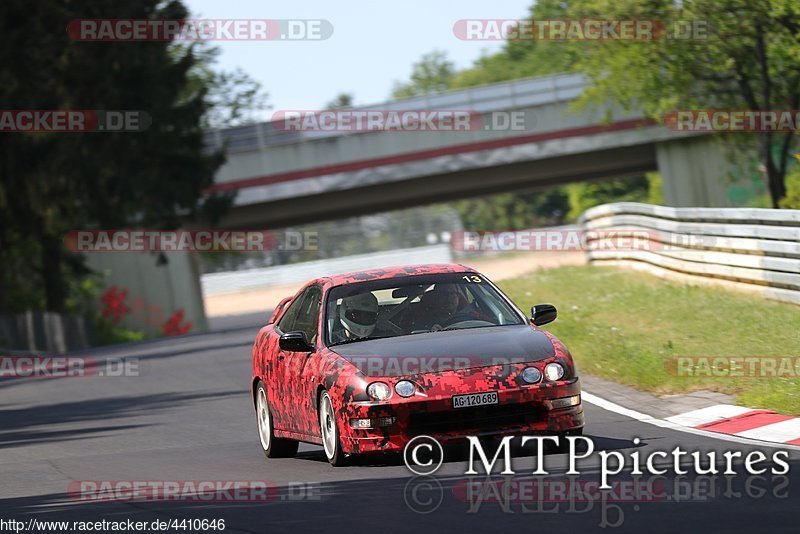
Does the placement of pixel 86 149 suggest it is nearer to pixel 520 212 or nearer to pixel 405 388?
pixel 405 388

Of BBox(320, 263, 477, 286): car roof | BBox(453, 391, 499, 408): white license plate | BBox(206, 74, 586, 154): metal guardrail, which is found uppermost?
BBox(206, 74, 586, 154): metal guardrail

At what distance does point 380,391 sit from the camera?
10.5 m

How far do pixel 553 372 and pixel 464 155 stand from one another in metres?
43.2

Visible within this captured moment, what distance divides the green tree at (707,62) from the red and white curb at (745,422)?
860 inches

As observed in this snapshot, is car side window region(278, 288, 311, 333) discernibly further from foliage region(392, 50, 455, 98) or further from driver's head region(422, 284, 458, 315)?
foliage region(392, 50, 455, 98)

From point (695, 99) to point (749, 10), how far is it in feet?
14.9

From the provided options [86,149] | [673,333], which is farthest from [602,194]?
[673,333]

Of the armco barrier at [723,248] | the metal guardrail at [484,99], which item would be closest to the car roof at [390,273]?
the armco barrier at [723,248]

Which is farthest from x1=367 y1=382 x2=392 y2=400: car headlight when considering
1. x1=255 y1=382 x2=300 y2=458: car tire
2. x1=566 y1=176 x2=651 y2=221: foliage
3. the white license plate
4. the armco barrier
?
x1=566 y1=176 x2=651 y2=221: foliage

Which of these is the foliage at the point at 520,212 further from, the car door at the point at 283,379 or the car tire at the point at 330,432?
the car tire at the point at 330,432

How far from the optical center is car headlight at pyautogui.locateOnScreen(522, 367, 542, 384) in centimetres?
1059

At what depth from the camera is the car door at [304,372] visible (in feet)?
38.0

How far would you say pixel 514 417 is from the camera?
10.5 metres

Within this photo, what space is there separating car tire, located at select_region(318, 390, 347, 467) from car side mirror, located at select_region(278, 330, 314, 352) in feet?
1.71
